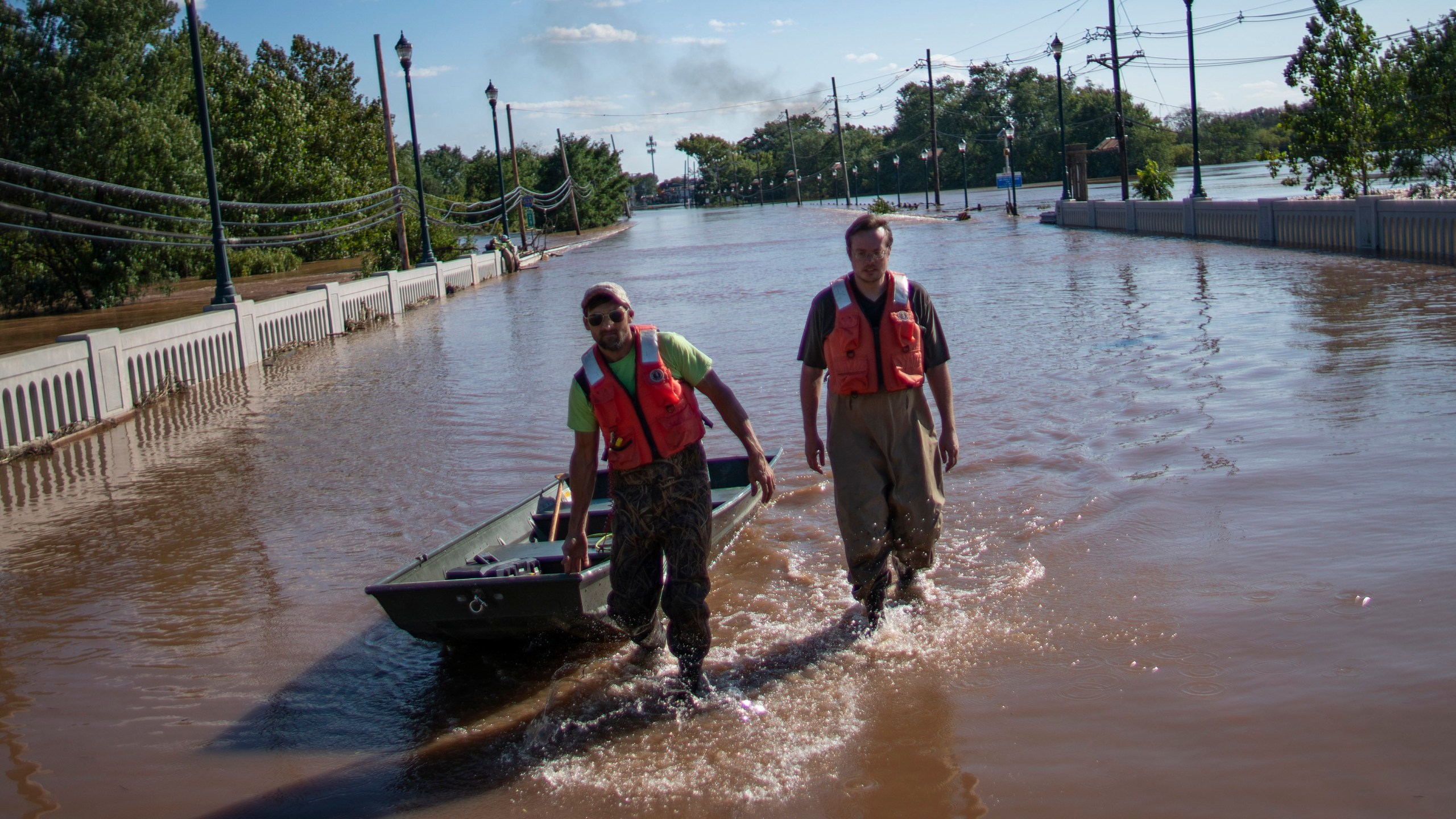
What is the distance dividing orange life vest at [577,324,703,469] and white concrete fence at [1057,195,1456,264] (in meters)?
18.2

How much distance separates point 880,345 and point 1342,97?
29.9 meters

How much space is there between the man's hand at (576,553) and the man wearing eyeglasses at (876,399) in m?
1.08

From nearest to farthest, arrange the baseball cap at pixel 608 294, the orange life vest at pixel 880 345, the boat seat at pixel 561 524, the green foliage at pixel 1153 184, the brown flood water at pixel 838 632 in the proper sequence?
the brown flood water at pixel 838 632 < the baseball cap at pixel 608 294 < the orange life vest at pixel 880 345 < the boat seat at pixel 561 524 < the green foliage at pixel 1153 184

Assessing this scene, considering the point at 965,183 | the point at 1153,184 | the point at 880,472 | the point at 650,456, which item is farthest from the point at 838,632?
the point at 965,183

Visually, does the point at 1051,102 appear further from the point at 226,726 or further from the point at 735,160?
the point at 226,726

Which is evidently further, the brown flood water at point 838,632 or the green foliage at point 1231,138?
the green foliage at point 1231,138

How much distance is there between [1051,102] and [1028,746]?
12343 cm

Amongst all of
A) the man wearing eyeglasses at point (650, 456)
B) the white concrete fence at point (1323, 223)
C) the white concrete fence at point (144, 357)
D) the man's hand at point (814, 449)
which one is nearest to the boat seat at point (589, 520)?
the man's hand at point (814, 449)

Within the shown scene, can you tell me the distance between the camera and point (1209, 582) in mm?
6086

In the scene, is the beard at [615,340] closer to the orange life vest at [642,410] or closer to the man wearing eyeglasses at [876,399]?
the orange life vest at [642,410]

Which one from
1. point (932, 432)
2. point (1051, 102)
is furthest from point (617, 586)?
point (1051, 102)

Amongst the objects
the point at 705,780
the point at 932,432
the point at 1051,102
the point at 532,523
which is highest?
the point at 1051,102

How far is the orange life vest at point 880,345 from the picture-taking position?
5266 mm

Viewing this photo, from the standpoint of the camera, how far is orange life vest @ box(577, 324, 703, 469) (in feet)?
16.0
